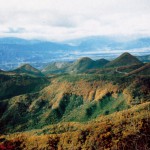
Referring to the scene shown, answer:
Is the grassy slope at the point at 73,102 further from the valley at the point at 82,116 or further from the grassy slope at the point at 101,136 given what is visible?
the grassy slope at the point at 101,136

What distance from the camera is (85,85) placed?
18450 cm

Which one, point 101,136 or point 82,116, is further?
point 82,116

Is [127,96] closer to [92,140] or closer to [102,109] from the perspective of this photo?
[102,109]

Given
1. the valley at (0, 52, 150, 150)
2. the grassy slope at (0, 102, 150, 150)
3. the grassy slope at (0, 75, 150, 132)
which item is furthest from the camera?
the grassy slope at (0, 75, 150, 132)

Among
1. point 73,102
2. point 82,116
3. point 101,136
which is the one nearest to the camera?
point 101,136

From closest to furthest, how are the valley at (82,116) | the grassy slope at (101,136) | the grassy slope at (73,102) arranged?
the grassy slope at (101,136) → the valley at (82,116) → the grassy slope at (73,102)

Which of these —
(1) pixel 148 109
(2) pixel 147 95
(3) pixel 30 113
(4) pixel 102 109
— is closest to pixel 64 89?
(3) pixel 30 113

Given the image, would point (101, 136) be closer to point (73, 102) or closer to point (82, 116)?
point (82, 116)

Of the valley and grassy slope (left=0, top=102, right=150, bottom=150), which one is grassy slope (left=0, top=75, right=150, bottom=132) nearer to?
the valley

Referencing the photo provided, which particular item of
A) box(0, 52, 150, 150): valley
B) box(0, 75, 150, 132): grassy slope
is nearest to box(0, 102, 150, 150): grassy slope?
box(0, 52, 150, 150): valley

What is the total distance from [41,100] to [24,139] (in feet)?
181

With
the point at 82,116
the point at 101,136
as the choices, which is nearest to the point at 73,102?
the point at 82,116

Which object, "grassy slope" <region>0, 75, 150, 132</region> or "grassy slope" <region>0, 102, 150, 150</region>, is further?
"grassy slope" <region>0, 75, 150, 132</region>

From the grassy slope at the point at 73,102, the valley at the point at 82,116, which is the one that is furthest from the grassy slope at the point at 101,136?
the grassy slope at the point at 73,102
